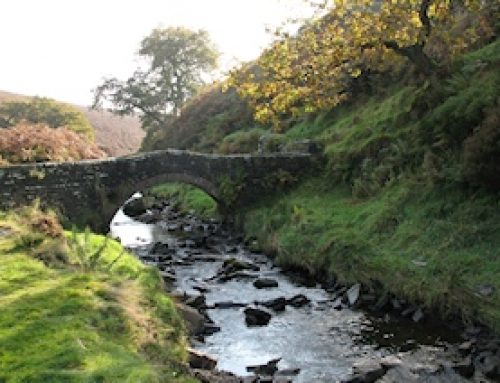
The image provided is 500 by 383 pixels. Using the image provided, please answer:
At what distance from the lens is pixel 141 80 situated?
6531 centimetres

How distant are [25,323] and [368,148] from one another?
1695 centimetres

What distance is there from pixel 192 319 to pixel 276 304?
286 centimetres

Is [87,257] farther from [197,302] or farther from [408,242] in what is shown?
[408,242]

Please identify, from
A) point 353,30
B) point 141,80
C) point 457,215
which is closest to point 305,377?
point 457,215

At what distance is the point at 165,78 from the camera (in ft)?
216

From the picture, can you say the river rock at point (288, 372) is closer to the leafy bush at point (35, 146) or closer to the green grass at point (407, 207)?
the green grass at point (407, 207)

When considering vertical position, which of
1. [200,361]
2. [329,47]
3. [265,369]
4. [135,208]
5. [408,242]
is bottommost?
[265,369]

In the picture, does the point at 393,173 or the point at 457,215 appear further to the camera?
the point at 393,173

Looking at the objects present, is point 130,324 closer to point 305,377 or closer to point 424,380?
point 305,377

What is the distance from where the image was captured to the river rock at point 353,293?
48.9ft

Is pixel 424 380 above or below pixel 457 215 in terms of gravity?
below

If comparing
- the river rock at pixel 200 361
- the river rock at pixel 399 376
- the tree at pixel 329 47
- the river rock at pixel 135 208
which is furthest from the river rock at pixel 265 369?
the river rock at pixel 135 208

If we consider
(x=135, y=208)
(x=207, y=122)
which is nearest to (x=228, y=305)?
(x=135, y=208)

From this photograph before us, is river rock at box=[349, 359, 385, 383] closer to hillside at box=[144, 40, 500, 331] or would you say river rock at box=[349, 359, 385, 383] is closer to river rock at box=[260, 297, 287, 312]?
hillside at box=[144, 40, 500, 331]
